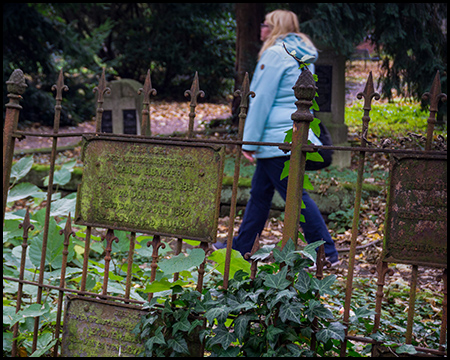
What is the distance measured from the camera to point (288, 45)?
347cm

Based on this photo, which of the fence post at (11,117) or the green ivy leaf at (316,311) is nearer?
the green ivy leaf at (316,311)

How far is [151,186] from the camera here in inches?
80.6

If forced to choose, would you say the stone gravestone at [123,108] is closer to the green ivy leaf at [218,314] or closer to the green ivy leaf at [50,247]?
the green ivy leaf at [50,247]

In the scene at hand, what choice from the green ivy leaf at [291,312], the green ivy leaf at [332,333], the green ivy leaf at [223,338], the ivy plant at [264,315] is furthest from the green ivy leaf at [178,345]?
the green ivy leaf at [332,333]

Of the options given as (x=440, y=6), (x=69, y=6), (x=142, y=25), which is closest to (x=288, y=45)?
(x=440, y=6)

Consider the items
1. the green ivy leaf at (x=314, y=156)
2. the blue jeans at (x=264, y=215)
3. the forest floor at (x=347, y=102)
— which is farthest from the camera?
the forest floor at (x=347, y=102)

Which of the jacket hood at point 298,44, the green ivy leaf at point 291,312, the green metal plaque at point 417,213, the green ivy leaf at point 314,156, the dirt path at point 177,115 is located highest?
the dirt path at point 177,115

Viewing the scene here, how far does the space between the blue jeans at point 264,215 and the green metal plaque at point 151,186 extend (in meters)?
1.39

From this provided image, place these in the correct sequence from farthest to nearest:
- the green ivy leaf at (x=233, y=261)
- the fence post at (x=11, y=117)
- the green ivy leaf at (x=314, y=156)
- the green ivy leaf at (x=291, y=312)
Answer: the fence post at (x=11, y=117)
the green ivy leaf at (x=233, y=261)
the green ivy leaf at (x=314, y=156)
the green ivy leaf at (x=291, y=312)

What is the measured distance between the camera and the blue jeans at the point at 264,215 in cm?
336

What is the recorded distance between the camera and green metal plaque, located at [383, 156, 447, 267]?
5.73 feet

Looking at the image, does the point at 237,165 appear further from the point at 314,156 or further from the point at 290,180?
the point at 314,156

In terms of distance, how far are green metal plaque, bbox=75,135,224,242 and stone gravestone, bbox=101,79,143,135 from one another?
5.99 meters

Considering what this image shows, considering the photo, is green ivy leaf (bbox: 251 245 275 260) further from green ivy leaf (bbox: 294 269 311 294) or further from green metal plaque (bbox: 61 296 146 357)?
green metal plaque (bbox: 61 296 146 357)
